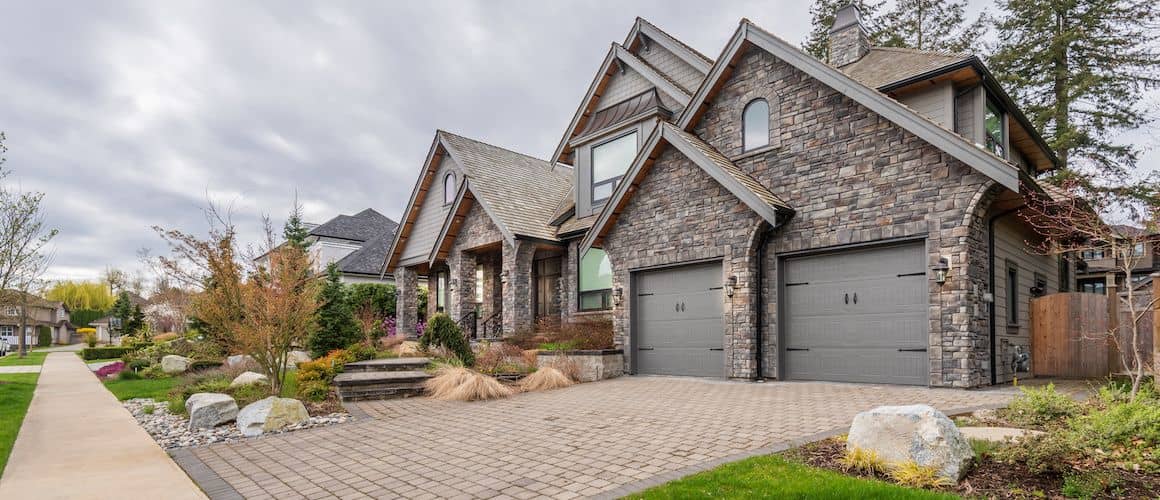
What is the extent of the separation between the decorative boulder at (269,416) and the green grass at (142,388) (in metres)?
4.69

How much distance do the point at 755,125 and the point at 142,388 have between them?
46.3ft

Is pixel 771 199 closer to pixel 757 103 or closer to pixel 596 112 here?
pixel 757 103

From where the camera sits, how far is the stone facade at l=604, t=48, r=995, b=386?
9.32m

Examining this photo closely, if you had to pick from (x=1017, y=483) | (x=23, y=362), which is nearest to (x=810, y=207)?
(x=1017, y=483)

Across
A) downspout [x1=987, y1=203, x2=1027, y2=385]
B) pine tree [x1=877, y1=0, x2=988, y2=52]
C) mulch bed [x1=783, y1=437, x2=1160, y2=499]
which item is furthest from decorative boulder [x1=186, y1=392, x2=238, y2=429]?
pine tree [x1=877, y1=0, x2=988, y2=52]

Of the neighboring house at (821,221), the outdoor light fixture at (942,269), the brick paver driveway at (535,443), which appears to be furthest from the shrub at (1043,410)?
the outdoor light fixture at (942,269)

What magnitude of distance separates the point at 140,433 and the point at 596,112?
13.3m

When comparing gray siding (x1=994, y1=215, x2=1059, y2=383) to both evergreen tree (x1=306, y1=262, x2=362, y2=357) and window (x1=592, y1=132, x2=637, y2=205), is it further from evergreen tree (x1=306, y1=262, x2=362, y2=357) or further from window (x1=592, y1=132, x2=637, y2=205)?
evergreen tree (x1=306, y1=262, x2=362, y2=357)

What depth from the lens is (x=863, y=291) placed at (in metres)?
10.4

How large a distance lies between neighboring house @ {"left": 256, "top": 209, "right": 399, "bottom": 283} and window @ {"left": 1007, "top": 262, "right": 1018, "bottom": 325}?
22670mm

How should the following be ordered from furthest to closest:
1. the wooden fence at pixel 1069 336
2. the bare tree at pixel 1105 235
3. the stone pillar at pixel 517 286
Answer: the stone pillar at pixel 517 286 → the wooden fence at pixel 1069 336 → the bare tree at pixel 1105 235

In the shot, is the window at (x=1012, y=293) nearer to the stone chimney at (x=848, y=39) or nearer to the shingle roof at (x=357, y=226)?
the stone chimney at (x=848, y=39)

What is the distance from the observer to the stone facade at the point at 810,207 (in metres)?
9.32

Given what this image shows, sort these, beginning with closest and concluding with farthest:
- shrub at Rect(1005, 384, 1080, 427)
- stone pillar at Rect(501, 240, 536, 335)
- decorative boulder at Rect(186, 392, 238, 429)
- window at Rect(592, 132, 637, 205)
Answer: shrub at Rect(1005, 384, 1080, 427), decorative boulder at Rect(186, 392, 238, 429), window at Rect(592, 132, 637, 205), stone pillar at Rect(501, 240, 536, 335)
